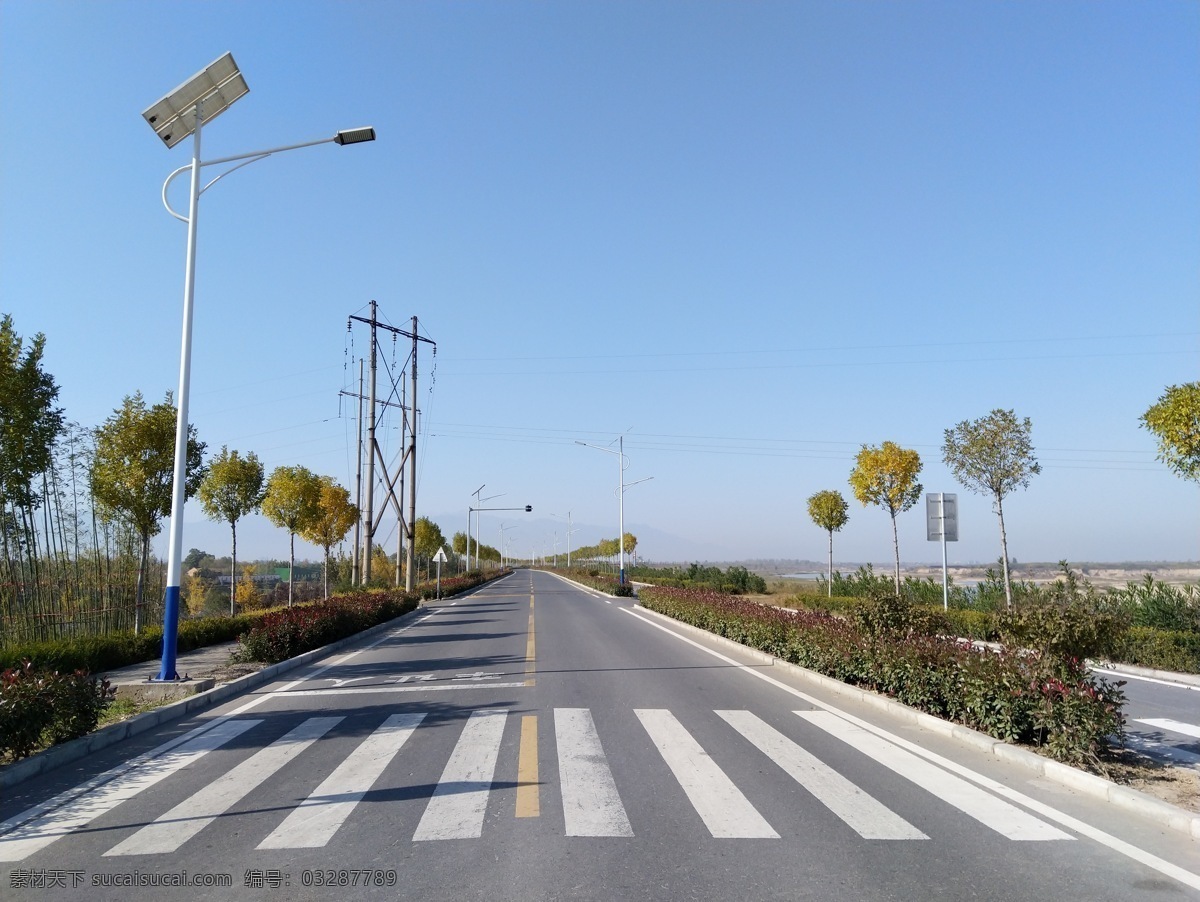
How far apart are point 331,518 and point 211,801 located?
3360 cm

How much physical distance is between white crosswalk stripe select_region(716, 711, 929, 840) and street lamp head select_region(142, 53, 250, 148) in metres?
12.8

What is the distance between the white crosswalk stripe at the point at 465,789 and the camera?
18.7 ft

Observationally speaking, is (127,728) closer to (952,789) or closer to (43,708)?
(43,708)

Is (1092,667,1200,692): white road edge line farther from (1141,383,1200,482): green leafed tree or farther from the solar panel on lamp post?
the solar panel on lamp post

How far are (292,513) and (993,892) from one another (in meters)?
31.8

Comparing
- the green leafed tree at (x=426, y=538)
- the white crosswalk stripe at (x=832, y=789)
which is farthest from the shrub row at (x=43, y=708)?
the green leafed tree at (x=426, y=538)

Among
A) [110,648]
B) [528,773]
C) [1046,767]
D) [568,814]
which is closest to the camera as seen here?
[568,814]

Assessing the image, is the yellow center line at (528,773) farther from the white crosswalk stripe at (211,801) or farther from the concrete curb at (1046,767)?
the concrete curb at (1046,767)

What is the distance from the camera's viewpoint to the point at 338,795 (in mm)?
6562

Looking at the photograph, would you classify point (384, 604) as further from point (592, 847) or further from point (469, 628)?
point (592, 847)

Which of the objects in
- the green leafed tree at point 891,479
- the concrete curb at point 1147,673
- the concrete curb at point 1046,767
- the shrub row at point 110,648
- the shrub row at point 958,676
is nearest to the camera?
the concrete curb at point 1046,767

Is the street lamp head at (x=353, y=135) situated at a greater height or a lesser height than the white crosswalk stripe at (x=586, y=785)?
greater

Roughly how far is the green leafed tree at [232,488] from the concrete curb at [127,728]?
42.7ft

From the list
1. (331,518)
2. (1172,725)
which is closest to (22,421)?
(1172,725)
